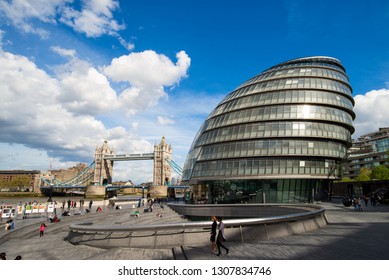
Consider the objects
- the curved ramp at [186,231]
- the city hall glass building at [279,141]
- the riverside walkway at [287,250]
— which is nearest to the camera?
the riverside walkway at [287,250]

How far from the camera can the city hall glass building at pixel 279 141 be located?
42188mm

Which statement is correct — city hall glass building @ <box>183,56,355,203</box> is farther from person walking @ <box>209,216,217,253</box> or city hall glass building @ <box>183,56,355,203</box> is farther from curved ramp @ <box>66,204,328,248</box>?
person walking @ <box>209,216,217,253</box>

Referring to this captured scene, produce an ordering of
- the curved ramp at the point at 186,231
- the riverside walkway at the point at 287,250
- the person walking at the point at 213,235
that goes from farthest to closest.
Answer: the curved ramp at the point at 186,231 < the person walking at the point at 213,235 < the riverside walkway at the point at 287,250

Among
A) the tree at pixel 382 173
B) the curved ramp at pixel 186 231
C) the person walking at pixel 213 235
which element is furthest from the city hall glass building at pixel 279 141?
the tree at pixel 382 173

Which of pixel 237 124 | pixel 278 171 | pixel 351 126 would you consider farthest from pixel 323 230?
pixel 351 126

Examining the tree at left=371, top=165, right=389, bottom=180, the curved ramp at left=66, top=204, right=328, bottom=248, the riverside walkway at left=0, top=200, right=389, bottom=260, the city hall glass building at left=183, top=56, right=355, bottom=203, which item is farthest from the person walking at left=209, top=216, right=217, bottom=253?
the tree at left=371, top=165, right=389, bottom=180

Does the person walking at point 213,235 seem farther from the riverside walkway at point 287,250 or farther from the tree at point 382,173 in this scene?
the tree at point 382,173

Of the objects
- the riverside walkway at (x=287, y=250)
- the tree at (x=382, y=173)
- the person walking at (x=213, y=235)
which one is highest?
the tree at (x=382, y=173)

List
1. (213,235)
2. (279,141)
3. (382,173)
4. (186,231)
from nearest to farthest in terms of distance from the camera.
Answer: (213,235) → (186,231) → (279,141) → (382,173)

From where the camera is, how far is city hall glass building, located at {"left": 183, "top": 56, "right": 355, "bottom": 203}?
→ 42188 mm

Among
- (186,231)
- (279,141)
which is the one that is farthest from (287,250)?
(279,141)

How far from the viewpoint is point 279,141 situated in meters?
42.5

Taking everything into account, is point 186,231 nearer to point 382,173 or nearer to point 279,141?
point 279,141

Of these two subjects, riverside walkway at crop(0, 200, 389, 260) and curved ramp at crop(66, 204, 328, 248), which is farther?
curved ramp at crop(66, 204, 328, 248)
